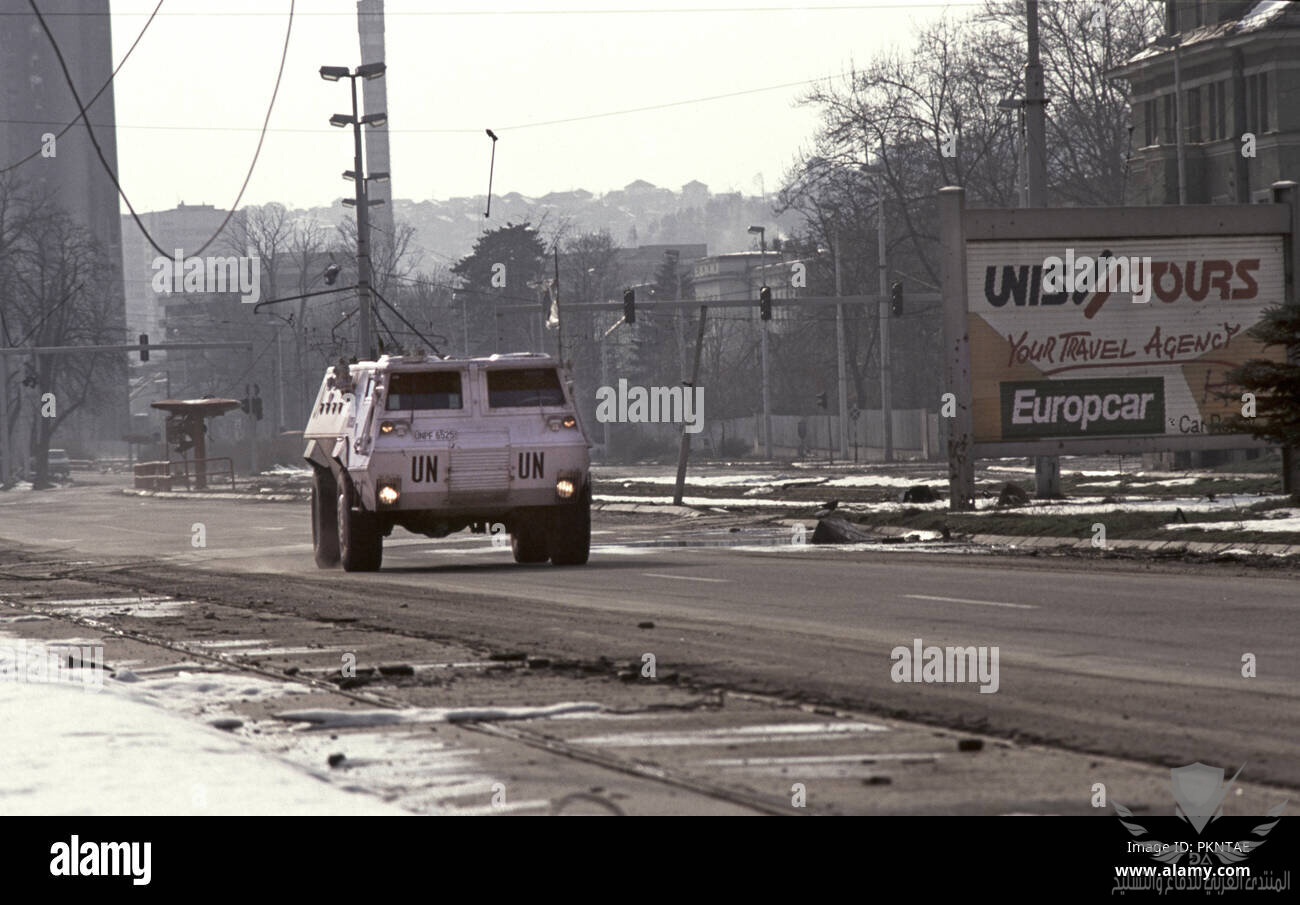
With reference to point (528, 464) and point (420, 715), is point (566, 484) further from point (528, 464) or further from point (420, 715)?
point (420, 715)

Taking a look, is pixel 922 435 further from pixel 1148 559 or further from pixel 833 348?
pixel 1148 559

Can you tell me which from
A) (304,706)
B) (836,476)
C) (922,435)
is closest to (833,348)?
(922,435)

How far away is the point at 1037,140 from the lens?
30531 mm

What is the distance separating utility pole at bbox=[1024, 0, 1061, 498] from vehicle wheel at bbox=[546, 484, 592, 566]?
1014cm

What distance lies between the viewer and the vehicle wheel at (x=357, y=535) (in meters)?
21.3

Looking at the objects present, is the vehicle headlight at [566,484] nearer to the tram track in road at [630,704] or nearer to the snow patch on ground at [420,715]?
the tram track in road at [630,704]

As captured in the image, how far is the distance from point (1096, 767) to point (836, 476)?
138ft

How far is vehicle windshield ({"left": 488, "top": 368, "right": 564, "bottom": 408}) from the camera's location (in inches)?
842

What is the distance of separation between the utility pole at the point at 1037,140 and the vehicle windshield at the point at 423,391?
36.9 ft

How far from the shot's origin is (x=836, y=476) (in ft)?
163

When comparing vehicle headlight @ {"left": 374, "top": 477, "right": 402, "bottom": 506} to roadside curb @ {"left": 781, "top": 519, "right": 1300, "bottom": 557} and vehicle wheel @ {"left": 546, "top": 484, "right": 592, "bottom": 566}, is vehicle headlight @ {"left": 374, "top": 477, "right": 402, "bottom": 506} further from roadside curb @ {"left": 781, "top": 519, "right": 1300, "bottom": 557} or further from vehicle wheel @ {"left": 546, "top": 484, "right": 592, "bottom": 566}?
roadside curb @ {"left": 781, "top": 519, "right": 1300, "bottom": 557}

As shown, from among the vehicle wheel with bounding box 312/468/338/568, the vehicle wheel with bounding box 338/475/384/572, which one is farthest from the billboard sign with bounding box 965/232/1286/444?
the vehicle wheel with bounding box 338/475/384/572

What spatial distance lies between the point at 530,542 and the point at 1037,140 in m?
12.8

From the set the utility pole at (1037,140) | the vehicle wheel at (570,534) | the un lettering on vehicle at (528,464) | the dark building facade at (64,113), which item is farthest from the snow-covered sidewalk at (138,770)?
the dark building facade at (64,113)
